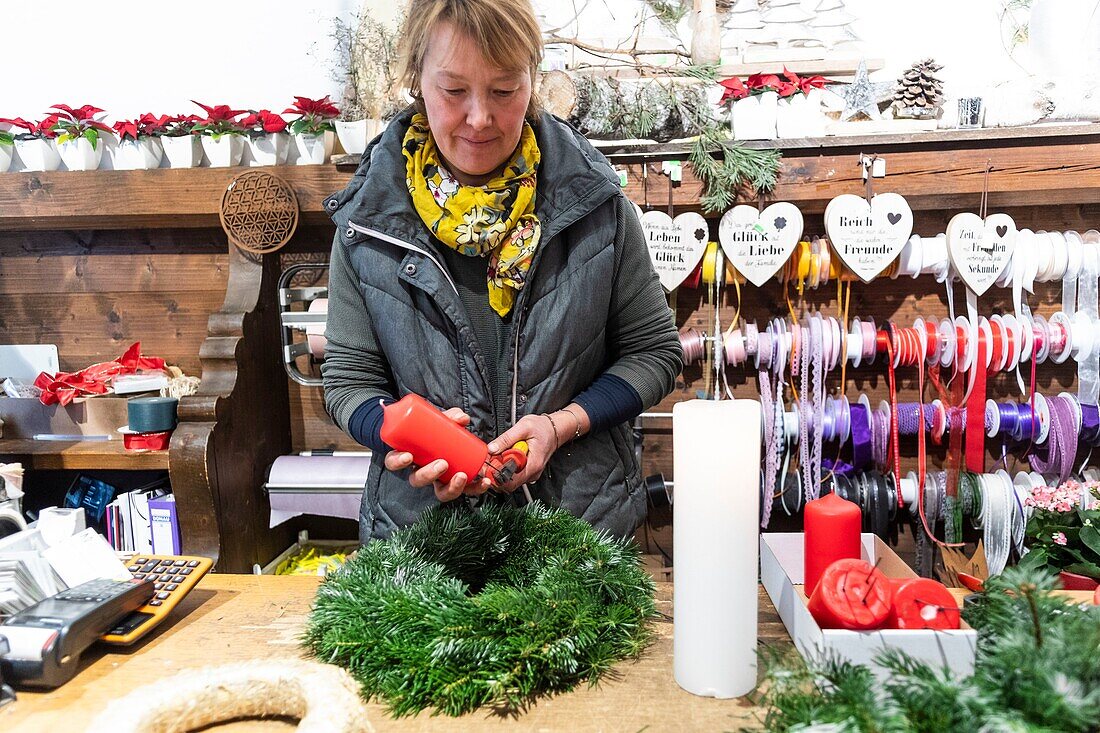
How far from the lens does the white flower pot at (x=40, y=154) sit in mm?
2363

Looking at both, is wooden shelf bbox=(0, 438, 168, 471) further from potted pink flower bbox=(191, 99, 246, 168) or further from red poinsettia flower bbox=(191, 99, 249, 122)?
red poinsettia flower bbox=(191, 99, 249, 122)

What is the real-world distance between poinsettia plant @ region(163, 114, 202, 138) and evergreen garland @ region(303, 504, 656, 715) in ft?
5.96

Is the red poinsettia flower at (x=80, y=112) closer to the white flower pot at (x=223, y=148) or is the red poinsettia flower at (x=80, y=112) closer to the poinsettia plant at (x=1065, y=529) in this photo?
the white flower pot at (x=223, y=148)

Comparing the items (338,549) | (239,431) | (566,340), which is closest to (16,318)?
(239,431)

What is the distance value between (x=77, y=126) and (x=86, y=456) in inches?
39.1

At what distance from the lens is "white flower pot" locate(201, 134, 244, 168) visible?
2266mm

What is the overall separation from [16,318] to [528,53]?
7.81 feet

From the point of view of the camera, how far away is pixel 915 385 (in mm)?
2477

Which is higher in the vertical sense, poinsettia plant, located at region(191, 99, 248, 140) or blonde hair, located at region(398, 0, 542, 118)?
poinsettia plant, located at region(191, 99, 248, 140)

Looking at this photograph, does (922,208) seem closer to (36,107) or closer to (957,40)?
(957,40)

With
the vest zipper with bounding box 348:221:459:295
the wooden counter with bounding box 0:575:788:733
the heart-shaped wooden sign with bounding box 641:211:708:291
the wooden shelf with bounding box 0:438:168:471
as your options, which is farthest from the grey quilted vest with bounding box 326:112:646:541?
the wooden shelf with bounding box 0:438:168:471

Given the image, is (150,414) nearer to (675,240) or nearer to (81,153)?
(81,153)

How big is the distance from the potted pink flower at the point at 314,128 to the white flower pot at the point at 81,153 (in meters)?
0.62

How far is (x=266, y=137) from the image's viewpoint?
227cm
